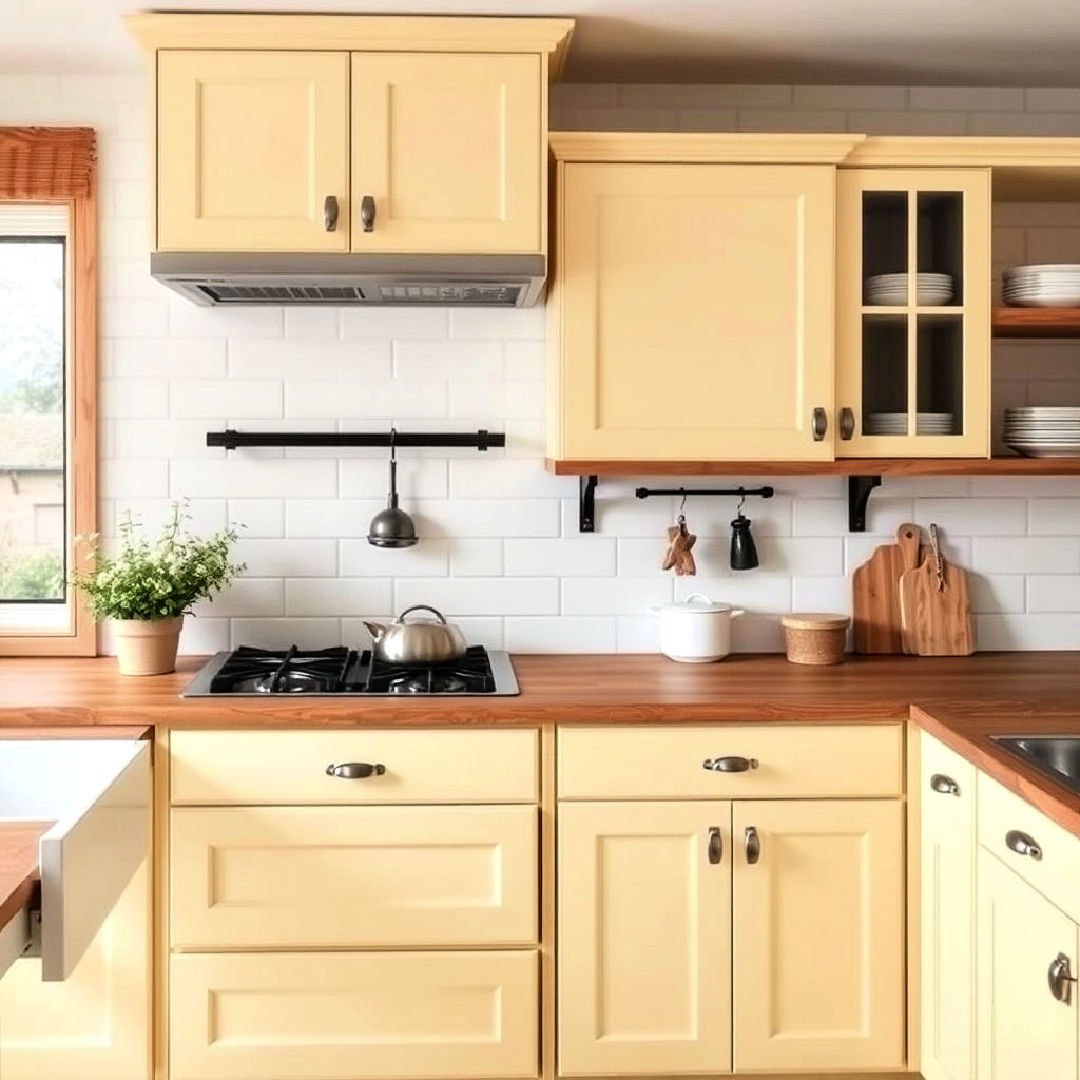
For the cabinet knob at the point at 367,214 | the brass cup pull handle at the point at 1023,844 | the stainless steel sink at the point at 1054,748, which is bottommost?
the brass cup pull handle at the point at 1023,844

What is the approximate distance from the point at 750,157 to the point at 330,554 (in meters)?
1.33

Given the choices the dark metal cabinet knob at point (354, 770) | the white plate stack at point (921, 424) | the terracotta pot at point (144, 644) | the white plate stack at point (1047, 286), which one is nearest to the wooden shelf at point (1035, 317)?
the white plate stack at point (1047, 286)

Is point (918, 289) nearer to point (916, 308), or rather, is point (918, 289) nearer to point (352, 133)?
point (916, 308)

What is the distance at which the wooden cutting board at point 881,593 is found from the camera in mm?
3232

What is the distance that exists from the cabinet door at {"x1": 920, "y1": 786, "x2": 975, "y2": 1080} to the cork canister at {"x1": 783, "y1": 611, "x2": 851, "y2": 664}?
52 cm

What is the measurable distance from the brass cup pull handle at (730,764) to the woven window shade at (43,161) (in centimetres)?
193

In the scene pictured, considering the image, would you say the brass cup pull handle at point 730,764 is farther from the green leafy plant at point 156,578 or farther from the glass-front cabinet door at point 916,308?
the green leafy plant at point 156,578

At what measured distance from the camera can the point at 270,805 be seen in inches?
101

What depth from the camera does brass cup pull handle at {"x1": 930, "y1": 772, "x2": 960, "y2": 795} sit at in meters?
2.41

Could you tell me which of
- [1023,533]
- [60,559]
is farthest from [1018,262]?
[60,559]

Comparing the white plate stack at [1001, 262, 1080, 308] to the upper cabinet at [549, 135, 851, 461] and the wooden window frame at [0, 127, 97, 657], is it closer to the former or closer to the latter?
the upper cabinet at [549, 135, 851, 461]

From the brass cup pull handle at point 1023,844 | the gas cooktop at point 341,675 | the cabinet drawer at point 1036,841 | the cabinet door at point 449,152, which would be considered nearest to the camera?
the cabinet drawer at point 1036,841

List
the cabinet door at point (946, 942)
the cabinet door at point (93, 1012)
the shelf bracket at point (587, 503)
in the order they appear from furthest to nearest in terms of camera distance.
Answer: the shelf bracket at point (587, 503) < the cabinet door at point (93, 1012) < the cabinet door at point (946, 942)

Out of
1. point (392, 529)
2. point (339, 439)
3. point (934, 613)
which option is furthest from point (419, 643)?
point (934, 613)
